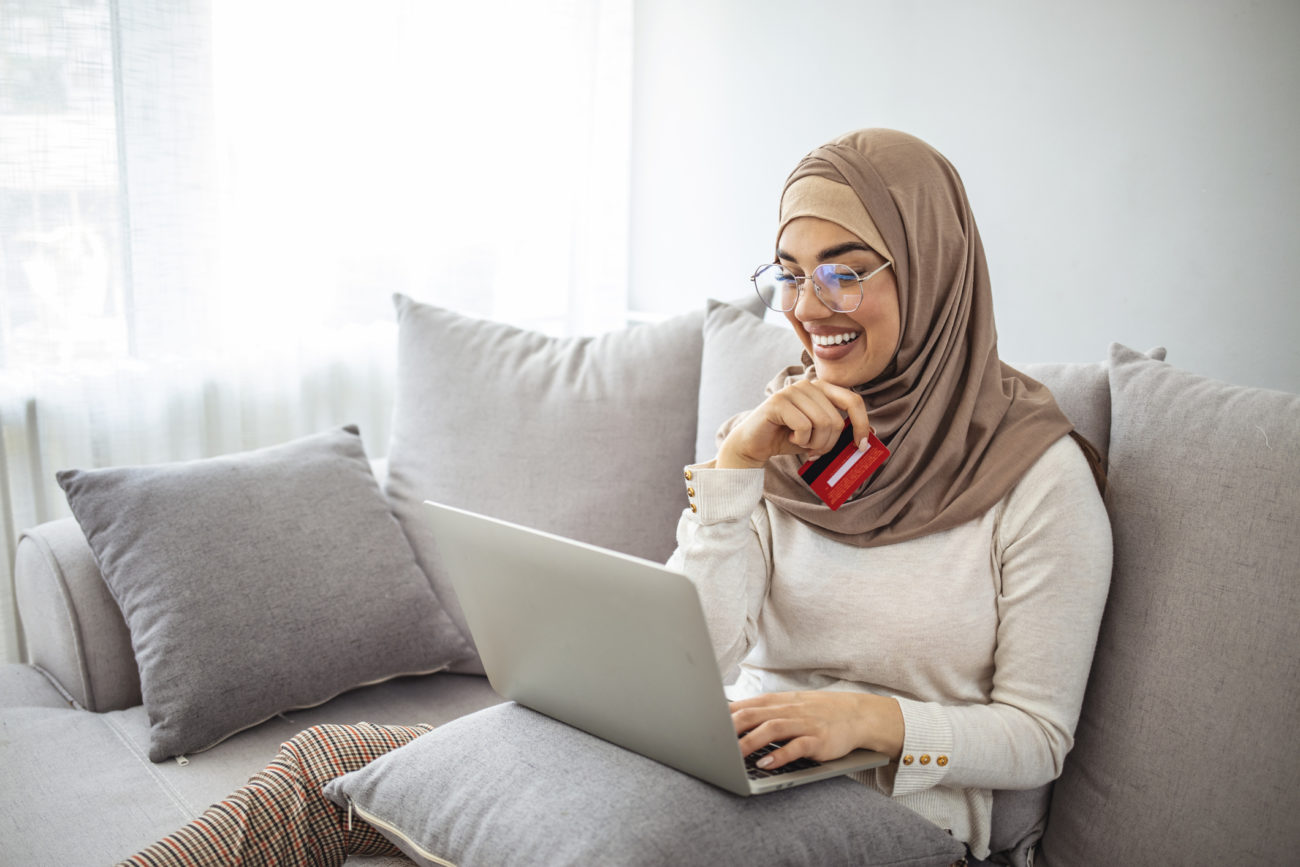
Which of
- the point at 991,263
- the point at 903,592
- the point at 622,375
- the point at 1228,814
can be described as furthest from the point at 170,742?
the point at 991,263

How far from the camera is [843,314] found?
1268 millimetres

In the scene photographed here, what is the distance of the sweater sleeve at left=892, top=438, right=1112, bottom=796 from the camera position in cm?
113

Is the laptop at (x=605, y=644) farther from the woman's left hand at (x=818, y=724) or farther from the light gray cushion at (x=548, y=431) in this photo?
the light gray cushion at (x=548, y=431)

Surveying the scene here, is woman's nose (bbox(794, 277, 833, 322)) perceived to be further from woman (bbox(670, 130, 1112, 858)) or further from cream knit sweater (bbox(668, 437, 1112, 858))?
cream knit sweater (bbox(668, 437, 1112, 858))

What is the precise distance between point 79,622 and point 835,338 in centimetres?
124

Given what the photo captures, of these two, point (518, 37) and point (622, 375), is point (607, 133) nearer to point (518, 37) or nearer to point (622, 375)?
point (518, 37)

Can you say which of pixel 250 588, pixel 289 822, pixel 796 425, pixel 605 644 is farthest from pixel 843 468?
pixel 250 588

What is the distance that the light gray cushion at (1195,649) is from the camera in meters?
1.13

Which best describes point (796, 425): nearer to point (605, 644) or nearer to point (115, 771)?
point (605, 644)

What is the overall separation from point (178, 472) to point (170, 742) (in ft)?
1.40

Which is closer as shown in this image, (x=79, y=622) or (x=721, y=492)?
(x=721, y=492)

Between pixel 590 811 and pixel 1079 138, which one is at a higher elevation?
pixel 1079 138

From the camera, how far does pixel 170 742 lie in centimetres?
146

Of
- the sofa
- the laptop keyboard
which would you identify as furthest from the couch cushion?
the laptop keyboard
